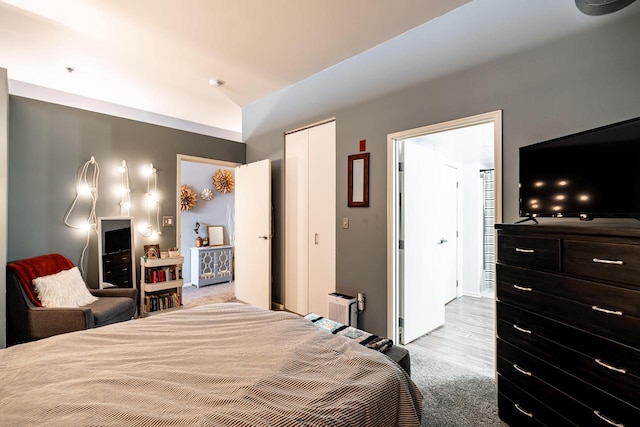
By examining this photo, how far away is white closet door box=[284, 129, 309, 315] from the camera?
12.1 ft

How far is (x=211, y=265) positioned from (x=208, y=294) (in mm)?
780

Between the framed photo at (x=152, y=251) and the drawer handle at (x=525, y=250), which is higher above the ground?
the drawer handle at (x=525, y=250)

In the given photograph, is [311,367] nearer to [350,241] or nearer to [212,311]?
[212,311]

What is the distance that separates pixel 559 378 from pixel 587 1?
206 centimetres

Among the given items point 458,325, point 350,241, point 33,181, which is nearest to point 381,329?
point 350,241

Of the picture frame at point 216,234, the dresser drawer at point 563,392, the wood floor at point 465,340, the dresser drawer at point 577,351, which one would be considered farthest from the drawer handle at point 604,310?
the picture frame at point 216,234

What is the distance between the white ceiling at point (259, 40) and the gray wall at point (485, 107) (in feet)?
0.37

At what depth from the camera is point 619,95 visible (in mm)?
1692

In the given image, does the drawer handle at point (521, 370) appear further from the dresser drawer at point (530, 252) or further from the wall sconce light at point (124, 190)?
the wall sconce light at point (124, 190)

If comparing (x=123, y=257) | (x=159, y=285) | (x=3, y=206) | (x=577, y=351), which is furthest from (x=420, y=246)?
(x=3, y=206)

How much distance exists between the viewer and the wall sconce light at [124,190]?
11.9 ft

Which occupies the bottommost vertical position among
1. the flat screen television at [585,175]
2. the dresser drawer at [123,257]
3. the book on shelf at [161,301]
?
the book on shelf at [161,301]

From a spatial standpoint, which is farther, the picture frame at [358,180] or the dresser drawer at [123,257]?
the dresser drawer at [123,257]

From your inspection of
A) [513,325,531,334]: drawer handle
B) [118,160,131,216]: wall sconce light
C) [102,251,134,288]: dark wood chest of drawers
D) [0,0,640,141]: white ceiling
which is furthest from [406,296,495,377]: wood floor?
[118,160,131,216]: wall sconce light
